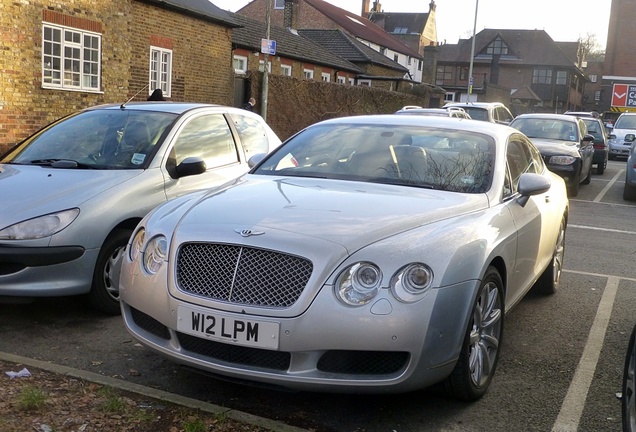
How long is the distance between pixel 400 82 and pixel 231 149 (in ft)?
140

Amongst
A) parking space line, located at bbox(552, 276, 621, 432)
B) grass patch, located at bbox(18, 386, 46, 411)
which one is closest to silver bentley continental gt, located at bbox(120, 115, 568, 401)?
parking space line, located at bbox(552, 276, 621, 432)

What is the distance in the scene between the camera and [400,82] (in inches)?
1906

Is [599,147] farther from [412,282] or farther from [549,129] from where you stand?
[412,282]

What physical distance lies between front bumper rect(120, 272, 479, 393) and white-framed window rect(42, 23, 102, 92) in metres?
14.1

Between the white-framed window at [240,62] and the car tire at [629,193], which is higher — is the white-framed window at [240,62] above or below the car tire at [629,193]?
above

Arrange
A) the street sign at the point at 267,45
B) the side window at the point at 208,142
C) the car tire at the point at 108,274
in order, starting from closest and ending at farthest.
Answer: the car tire at the point at 108,274 < the side window at the point at 208,142 < the street sign at the point at 267,45

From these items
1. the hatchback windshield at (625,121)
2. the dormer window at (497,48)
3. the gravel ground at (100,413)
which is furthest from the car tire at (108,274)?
the dormer window at (497,48)

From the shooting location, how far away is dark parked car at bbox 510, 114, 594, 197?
1447cm

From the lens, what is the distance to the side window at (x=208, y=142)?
249 inches

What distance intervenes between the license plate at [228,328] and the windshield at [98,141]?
8.23 ft

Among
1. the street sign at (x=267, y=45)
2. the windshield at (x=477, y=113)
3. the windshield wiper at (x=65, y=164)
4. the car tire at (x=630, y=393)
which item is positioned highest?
the street sign at (x=267, y=45)

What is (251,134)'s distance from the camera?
741cm

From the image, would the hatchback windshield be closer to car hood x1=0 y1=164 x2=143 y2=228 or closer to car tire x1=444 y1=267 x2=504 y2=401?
car hood x1=0 y1=164 x2=143 y2=228

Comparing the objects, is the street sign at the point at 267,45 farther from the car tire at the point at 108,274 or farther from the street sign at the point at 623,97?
the street sign at the point at 623,97
